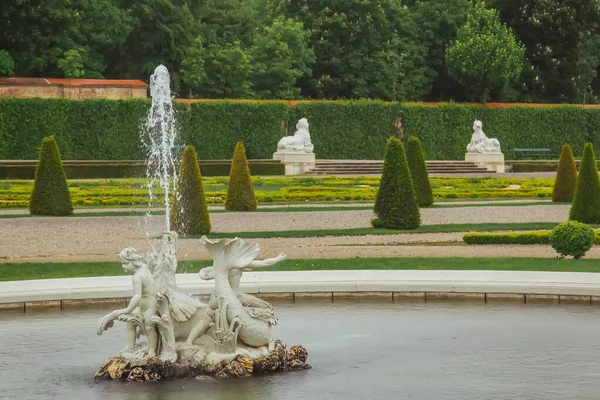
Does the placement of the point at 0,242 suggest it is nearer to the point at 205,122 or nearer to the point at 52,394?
the point at 52,394

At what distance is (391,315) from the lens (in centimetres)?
1227

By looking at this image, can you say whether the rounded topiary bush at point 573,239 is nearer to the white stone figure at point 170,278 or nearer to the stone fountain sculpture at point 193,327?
the stone fountain sculpture at point 193,327

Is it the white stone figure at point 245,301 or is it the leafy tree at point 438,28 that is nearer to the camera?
the white stone figure at point 245,301

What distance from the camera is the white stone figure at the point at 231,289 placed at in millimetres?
10031

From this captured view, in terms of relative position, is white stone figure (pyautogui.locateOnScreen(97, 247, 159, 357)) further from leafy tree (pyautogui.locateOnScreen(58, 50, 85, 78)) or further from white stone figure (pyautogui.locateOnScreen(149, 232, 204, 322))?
leafy tree (pyautogui.locateOnScreen(58, 50, 85, 78))

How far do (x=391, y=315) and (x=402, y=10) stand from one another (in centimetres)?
4432

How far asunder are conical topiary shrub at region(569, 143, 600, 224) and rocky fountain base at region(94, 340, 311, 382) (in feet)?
42.4

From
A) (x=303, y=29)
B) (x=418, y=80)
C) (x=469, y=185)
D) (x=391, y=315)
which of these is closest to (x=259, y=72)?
(x=303, y=29)

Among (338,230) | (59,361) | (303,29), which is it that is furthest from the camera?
(303,29)

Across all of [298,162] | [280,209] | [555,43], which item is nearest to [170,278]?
[280,209]

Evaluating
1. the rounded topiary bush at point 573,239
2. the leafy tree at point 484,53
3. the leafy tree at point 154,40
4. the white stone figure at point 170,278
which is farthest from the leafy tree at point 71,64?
the white stone figure at point 170,278

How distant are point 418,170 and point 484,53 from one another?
89.4 ft

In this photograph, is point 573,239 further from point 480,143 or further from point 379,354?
point 480,143

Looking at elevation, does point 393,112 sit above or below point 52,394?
above
